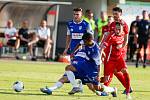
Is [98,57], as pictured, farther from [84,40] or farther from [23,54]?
[23,54]

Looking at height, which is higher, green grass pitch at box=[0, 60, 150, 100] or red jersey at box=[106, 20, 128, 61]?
red jersey at box=[106, 20, 128, 61]

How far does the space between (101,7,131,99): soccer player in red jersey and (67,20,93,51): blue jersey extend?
0.83 metres

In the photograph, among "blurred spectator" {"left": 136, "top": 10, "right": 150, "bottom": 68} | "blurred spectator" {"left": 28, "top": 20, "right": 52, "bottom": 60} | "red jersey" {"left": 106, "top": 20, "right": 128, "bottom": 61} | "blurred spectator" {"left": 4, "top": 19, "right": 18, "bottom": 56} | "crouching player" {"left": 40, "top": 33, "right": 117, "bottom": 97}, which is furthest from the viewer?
"blurred spectator" {"left": 4, "top": 19, "right": 18, "bottom": 56}

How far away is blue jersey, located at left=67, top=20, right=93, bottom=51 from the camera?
15.6 m

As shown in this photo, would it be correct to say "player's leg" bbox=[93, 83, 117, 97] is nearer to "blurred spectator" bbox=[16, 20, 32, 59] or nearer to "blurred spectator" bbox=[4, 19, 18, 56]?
"blurred spectator" bbox=[16, 20, 32, 59]

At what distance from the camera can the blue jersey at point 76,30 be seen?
51.2 ft

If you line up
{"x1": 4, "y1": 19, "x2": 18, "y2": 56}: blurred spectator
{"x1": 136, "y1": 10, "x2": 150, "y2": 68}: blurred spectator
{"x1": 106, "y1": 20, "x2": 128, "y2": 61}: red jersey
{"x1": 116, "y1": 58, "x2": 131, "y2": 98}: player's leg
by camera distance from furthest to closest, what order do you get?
{"x1": 4, "y1": 19, "x2": 18, "y2": 56}: blurred spectator
{"x1": 136, "y1": 10, "x2": 150, "y2": 68}: blurred spectator
{"x1": 106, "y1": 20, "x2": 128, "y2": 61}: red jersey
{"x1": 116, "y1": 58, "x2": 131, "y2": 98}: player's leg

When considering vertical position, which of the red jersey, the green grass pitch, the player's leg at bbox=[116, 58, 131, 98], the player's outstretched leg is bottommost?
the green grass pitch

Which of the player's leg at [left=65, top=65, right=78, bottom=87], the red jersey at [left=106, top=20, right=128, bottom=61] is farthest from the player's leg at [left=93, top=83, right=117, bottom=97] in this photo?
the red jersey at [left=106, top=20, right=128, bottom=61]

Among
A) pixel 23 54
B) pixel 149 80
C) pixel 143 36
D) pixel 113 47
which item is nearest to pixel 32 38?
pixel 23 54

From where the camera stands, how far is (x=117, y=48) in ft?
49.3

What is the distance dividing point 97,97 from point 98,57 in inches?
35.3

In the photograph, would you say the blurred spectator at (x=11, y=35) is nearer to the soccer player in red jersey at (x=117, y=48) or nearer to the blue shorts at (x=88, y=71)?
the soccer player in red jersey at (x=117, y=48)

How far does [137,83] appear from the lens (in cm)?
1895
